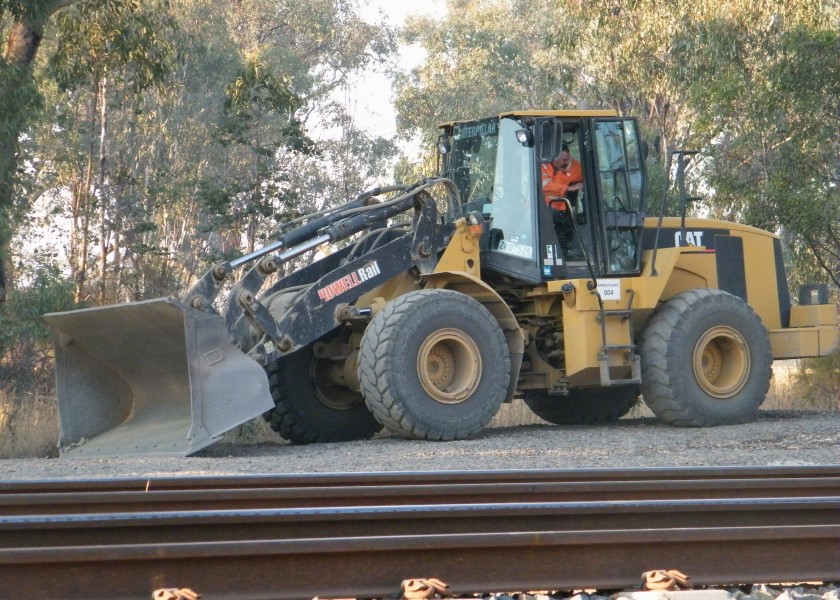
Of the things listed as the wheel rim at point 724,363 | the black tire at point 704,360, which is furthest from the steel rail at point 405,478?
the wheel rim at point 724,363

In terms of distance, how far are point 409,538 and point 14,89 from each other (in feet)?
38.8

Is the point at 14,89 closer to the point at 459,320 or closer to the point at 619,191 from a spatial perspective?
the point at 459,320

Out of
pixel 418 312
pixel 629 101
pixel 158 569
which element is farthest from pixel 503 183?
pixel 629 101

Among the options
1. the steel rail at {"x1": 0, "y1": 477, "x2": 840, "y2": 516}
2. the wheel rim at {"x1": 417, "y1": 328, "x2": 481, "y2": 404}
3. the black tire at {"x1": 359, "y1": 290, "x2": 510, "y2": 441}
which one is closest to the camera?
the steel rail at {"x1": 0, "y1": 477, "x2": 840, "y2": 516}

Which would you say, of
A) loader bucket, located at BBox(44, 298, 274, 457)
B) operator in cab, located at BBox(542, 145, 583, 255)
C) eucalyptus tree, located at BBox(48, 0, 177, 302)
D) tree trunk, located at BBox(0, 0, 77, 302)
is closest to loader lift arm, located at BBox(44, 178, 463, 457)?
loader bucket, located at BBox(44, 298, 274, 457)

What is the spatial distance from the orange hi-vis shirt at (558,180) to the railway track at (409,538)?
5.88 meters

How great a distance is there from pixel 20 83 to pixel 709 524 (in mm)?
11984

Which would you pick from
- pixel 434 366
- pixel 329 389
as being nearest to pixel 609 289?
pixel 434 366

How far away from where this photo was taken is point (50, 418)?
1408cm

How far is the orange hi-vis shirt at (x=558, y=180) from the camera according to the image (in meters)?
12.6

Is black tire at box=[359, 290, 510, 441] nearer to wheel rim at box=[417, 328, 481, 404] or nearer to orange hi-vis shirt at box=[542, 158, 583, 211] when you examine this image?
wheel rim at box=[417, 328, 481, 404]

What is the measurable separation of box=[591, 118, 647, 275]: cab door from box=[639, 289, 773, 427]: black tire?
2.43ft

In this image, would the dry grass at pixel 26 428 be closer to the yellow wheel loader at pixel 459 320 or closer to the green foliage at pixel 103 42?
the yellow wheel loader at pixel 459 320

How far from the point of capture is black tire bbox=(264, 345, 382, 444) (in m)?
12.9
